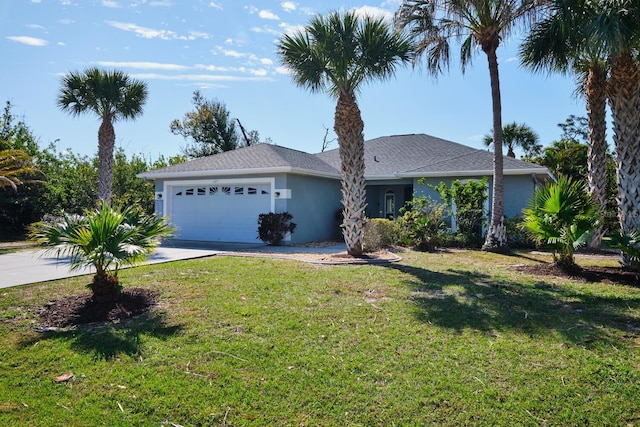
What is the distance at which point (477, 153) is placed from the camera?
1911 cm

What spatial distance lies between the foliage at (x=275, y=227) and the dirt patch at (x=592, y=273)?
28.2 ft

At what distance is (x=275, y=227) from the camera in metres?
16.3

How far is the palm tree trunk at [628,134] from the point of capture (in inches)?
375

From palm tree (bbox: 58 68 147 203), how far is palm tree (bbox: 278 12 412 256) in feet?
33.6

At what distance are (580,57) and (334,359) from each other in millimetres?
13244

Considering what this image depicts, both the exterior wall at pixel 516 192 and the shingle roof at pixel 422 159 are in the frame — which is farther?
the shingle roof at pixel 422 159

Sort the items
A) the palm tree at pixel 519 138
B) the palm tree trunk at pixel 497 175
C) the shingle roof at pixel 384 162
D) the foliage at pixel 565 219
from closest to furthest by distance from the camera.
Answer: the foliage at pixel 565 219 → the palm tree trunk at pixel 497 175 → the shingle roof at pixel 384 162 → the palm tree at pixel 519 138

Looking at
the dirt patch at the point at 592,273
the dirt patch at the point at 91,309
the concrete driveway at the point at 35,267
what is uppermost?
the concrete driveway at the point at 35,267

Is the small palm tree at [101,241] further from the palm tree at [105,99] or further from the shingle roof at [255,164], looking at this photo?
the palm tree at [105,99]

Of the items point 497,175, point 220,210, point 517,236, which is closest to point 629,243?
point 497,175

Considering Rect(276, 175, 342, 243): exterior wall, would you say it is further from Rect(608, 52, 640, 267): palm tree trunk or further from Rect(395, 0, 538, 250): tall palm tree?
Rect(608, 52, 640, 267): palm tree trunk

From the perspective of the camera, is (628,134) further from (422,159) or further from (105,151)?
(105,151)

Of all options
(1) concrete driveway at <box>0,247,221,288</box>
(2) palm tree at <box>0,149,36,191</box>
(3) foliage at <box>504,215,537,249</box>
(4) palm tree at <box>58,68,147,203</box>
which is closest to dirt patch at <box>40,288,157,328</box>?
(1) concrete driveway at <box>0,247,221,288</box>

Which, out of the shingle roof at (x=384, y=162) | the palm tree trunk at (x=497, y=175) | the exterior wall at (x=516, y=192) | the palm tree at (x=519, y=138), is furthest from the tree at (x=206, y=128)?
the palm tree trunk at (x=497, y=175)
